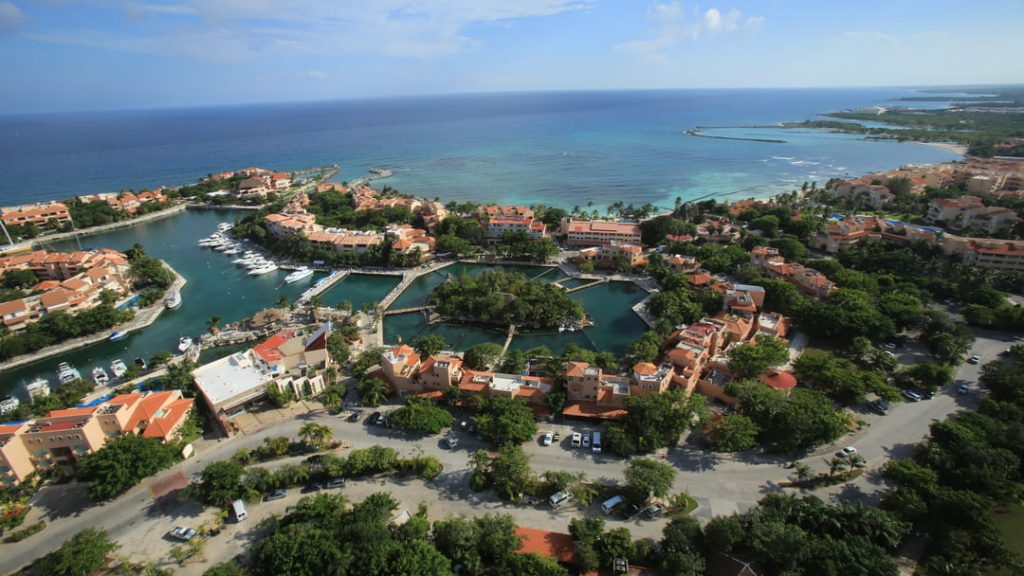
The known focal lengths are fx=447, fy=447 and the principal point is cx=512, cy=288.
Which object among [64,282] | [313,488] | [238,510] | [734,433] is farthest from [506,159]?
[238,510]

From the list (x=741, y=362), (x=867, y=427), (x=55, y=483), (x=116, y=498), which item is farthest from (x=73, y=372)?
(x=867, y=427)

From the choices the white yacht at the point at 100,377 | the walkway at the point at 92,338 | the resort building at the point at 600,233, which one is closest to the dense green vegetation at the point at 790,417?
the resort building at the point at 600,233

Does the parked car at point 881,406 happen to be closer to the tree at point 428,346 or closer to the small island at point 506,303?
the small island at point 506,303

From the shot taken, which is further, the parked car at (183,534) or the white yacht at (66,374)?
the white yacht at (66,374)

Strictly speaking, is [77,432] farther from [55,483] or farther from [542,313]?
[542,313]

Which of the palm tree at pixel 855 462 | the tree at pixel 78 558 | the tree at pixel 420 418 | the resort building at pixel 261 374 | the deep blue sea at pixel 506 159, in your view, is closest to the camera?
the tree at pixel 78 558

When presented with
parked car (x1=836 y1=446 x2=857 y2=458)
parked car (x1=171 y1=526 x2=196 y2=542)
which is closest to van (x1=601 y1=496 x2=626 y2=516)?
parked car (x1=836 y1=446 x2=857 y2=458)

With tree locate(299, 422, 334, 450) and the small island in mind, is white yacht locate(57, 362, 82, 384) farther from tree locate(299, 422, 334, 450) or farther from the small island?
the small island
